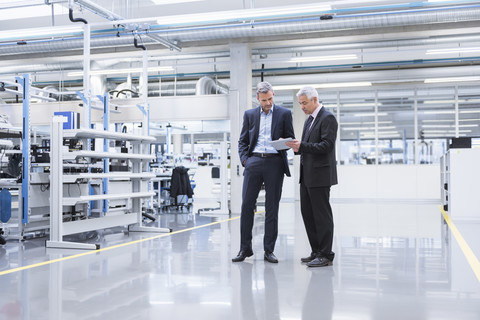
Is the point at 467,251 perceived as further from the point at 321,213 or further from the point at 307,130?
the point at 307,130

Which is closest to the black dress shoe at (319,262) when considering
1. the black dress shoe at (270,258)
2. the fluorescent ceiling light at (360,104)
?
the black dress shoe at (270,258)

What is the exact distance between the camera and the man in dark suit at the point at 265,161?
12.9 ft

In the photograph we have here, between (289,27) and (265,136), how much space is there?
4646 mm

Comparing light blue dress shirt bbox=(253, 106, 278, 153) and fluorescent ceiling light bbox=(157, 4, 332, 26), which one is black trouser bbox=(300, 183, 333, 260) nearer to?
light blue dress shirt bbox=(253, 106, 278, 153)

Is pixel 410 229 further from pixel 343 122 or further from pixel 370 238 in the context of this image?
pixel 343 122

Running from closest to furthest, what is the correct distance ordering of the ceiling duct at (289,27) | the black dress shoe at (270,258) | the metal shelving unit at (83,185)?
1. the black dress shoe at (270,258)
2. the metal shelving unit at (83,185)
3. the ceiling duct at (289,27)

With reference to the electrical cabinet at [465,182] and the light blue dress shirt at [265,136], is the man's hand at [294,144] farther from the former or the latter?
the electrical cabinet at [465,182]

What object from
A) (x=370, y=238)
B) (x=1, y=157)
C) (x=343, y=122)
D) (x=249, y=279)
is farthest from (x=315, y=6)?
(x=343, y=122)

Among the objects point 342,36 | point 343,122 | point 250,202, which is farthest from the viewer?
point 343,122

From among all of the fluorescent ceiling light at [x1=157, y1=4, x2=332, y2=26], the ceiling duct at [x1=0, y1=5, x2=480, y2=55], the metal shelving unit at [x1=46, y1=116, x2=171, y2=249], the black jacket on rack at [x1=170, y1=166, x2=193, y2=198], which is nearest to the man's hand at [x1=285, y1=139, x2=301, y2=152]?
the metal shelving unit at [x1=46, y1=116, x2=171, y2=249]

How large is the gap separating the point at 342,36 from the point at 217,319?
26.0ft

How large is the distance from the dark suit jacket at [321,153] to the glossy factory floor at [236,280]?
68cm

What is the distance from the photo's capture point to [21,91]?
18.6 ft

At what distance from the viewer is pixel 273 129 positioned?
3969mm
